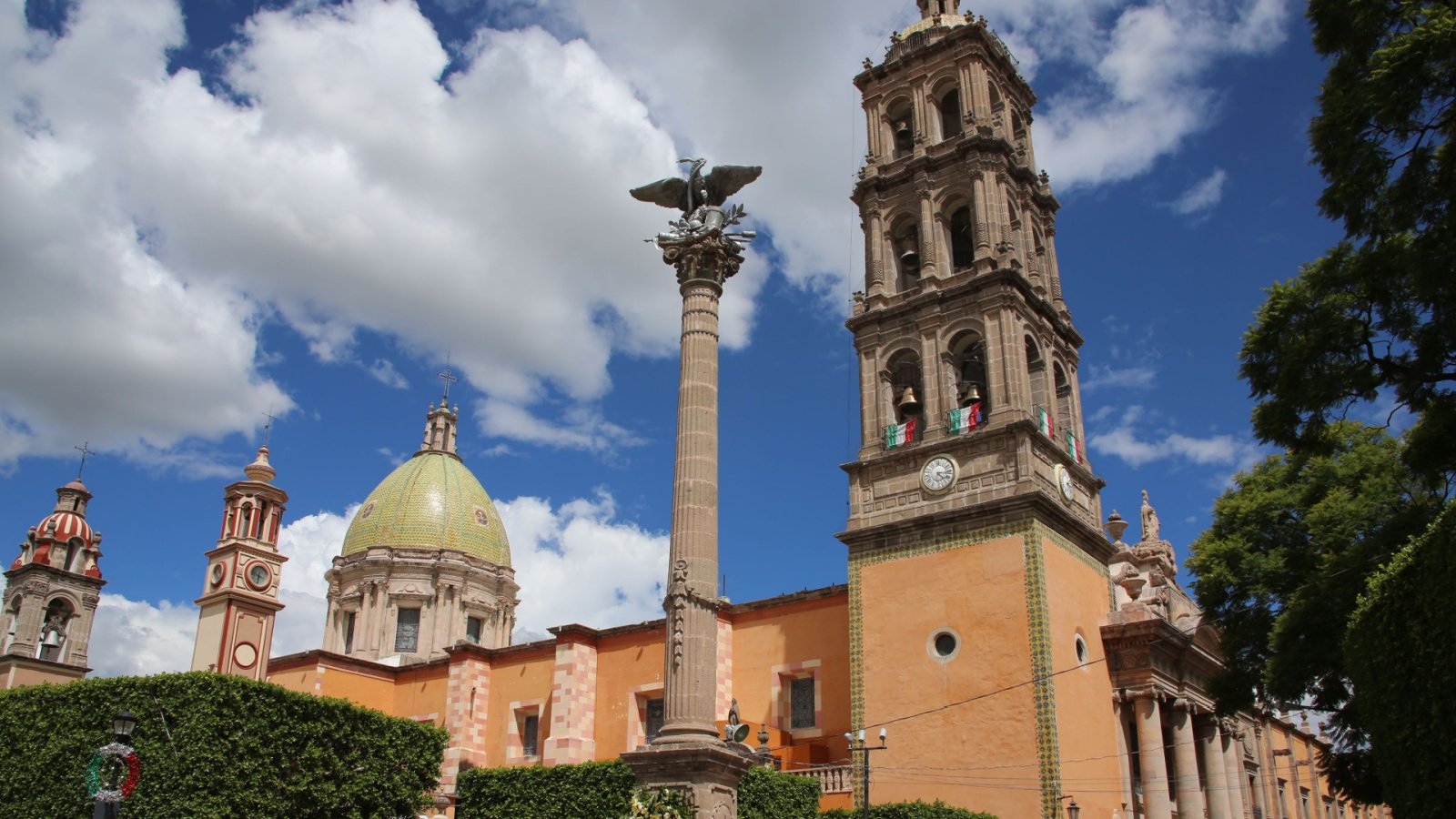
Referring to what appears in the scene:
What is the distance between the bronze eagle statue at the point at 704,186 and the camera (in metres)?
22.0

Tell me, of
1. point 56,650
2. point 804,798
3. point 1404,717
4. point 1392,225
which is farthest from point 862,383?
point 56,650

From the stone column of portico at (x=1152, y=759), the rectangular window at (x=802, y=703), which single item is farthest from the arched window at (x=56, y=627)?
the stone column of portico at (x=1152, y=759)

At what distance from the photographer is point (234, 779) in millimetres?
A: 20281

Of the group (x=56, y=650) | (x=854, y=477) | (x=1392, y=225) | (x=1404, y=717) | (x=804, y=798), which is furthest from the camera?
(x=56, y=650)

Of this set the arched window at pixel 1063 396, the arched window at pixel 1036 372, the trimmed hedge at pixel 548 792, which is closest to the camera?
the trimmed hedge at pixel 548 792

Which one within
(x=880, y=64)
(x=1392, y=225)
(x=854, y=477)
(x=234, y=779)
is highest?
(x=880, y=64)

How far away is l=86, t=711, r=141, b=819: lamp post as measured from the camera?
16.7 meters

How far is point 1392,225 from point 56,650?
43.1 meters

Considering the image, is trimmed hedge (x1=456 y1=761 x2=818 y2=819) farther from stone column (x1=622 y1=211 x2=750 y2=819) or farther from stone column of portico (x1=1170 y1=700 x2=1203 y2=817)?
stone column of portico (x1=1170 y1=700 x2=1203 y2=817)

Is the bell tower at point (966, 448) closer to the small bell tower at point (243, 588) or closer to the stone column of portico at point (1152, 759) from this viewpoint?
the stone column of portico at point (1152, 759)

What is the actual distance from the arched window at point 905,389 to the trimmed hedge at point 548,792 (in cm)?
1301

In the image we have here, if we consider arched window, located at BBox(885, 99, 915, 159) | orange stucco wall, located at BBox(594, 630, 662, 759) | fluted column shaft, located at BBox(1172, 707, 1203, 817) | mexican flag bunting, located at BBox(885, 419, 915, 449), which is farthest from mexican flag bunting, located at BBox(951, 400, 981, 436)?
orange stucco wall, located at BBox(594, 630, 662, 759)

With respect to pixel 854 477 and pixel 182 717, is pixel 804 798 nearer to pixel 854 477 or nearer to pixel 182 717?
pixel 854 477

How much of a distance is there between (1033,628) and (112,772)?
1874 centimetres
